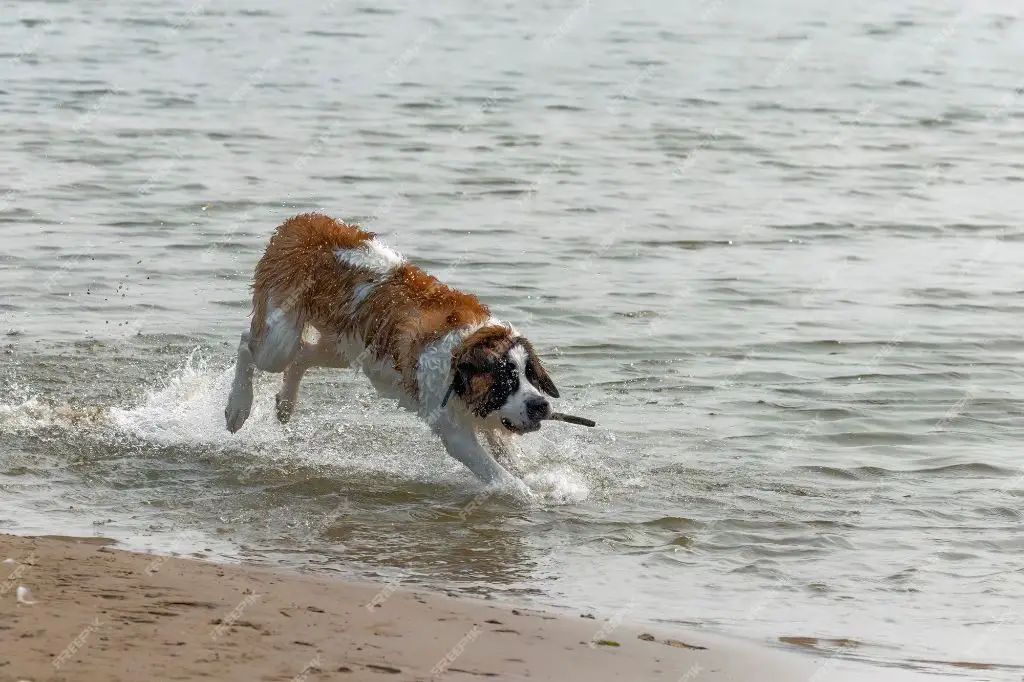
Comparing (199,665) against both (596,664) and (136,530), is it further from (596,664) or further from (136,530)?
(136,530)

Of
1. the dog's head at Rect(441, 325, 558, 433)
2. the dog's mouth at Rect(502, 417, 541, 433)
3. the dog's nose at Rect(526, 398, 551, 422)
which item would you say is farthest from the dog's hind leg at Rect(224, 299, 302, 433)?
the dog's nose at Rect(526, 398, 551, 422)

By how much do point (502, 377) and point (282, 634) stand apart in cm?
245

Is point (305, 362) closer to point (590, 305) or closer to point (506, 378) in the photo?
point (506, 378)

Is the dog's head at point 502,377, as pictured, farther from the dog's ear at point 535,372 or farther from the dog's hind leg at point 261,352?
the dog's hind leg at point 261,352

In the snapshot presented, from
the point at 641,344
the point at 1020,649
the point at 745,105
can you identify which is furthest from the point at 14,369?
the point at 745,105

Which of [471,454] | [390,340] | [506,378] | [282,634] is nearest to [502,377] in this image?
[506,378]

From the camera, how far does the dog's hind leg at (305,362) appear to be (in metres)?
8.80

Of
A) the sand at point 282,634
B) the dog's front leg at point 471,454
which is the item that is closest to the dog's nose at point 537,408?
the dog's front leg at point 471,454

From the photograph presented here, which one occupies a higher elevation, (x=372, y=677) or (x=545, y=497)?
(x=372, y=677)

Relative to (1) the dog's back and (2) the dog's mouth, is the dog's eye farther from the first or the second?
(1) the dog's back

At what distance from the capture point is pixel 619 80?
72.4 ft

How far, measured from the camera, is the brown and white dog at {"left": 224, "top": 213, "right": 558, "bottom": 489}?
774cm

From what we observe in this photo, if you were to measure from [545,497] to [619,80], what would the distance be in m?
14.6

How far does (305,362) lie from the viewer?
8.99 m
